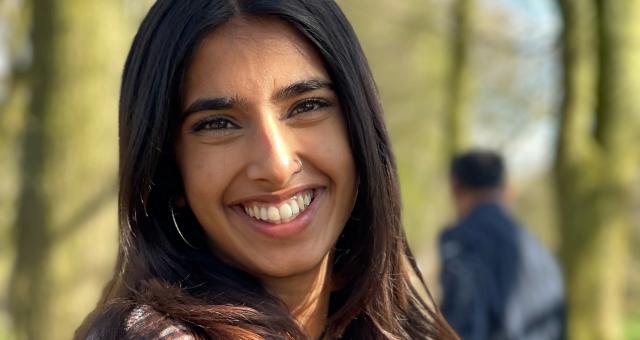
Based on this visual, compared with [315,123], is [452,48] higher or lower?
higher

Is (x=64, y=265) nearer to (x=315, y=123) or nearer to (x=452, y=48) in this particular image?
(x=315, y=123)

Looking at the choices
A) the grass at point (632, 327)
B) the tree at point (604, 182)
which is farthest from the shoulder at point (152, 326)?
the grass at point (632, 327)

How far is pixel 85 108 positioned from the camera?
4.53m

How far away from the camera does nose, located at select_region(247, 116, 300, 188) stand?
5.90 feet

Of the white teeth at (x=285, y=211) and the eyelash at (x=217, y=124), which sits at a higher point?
the eyelash at (x=217, y=124)

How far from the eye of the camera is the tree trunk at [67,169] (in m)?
4.48

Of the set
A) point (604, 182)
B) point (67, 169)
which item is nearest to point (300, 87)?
point (67, 169)

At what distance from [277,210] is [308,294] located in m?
0.29

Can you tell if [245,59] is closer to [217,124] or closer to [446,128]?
[217,124]

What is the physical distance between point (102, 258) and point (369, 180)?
9.28ft

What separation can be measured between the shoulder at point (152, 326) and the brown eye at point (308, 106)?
0.48m

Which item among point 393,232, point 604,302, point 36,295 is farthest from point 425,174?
point 393,232

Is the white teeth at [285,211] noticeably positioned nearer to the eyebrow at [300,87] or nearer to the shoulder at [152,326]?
the eyebrow at [300,87]

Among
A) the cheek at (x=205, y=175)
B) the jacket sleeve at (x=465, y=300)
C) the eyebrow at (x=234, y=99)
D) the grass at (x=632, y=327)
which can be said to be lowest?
the grass at (x=632, y=327)
